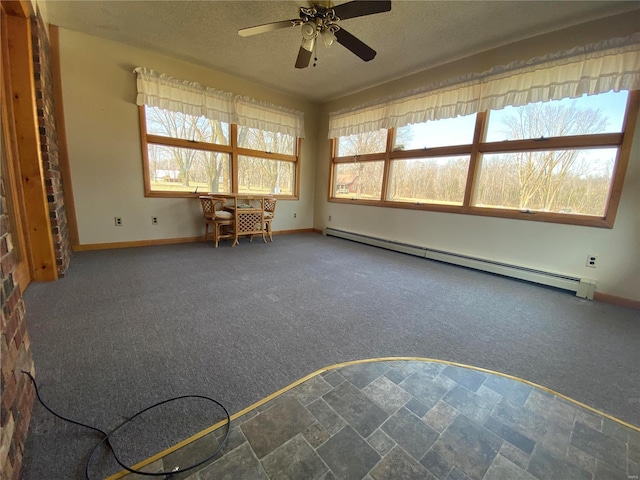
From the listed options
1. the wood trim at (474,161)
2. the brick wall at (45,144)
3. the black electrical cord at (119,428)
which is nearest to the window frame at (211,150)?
the brick wall at (45,144)

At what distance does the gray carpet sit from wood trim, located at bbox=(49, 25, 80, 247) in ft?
2.10

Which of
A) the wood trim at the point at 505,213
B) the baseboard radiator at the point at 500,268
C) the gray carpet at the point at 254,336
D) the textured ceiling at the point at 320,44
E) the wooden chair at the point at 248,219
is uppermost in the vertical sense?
the textured ceiling at the point at 320,44

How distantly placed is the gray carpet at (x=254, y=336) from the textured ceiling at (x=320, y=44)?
256cm

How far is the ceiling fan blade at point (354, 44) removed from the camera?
2307 millimetres

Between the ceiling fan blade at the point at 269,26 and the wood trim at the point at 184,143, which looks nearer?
the ceiling fan blade at the point at 269,26

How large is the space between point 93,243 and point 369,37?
4219 millimetres

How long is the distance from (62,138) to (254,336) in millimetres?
Result: 3540

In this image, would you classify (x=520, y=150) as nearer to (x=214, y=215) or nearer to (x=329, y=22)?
(x=329, y=22)

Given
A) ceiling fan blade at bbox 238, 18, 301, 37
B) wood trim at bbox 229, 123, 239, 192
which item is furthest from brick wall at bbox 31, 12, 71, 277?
wood trim at bbox 229, 123, 239, 192

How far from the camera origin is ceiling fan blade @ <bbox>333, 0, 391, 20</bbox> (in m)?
1.91

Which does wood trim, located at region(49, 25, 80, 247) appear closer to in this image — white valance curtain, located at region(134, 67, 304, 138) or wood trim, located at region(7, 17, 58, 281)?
white valance curtain, located at region(134, 67, 304, 138)

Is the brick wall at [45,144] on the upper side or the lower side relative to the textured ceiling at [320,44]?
lower

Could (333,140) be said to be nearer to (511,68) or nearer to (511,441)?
(511,68)

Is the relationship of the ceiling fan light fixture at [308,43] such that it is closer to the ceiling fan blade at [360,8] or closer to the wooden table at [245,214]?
the ceiling fan blade at [360,8]
